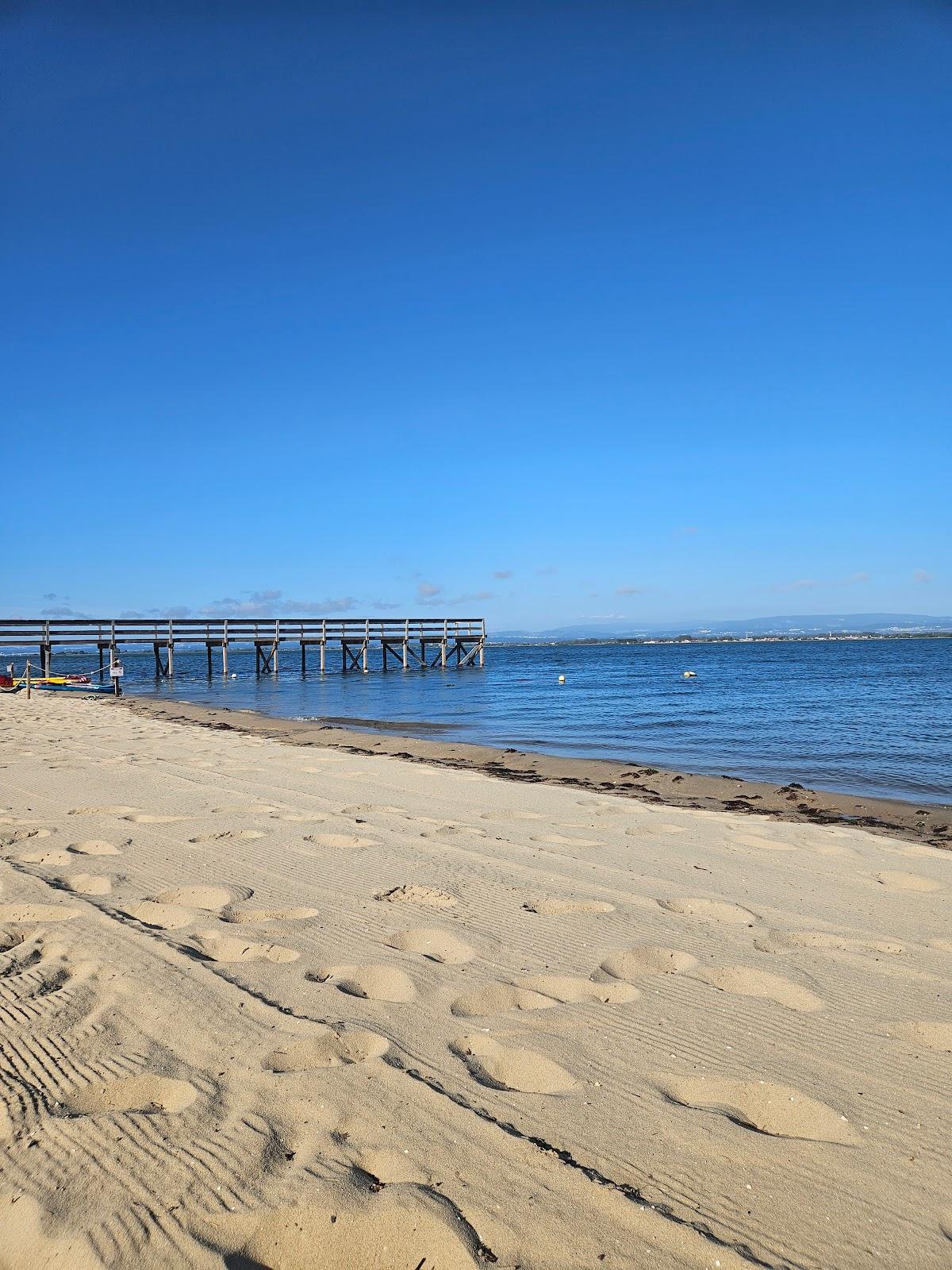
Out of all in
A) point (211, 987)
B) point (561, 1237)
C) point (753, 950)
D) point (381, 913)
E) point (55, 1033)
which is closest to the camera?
point (561, 1237)

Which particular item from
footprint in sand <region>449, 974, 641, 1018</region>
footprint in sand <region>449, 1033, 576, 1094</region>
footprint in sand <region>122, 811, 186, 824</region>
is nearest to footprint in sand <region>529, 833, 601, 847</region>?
footprint in sand <region>449, 974, 641, 1018</region>

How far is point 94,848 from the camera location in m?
4.79

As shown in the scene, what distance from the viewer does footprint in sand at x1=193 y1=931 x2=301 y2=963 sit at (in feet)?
10.5

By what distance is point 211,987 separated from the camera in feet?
9.47

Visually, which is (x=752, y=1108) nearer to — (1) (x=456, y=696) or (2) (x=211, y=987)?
(2) (x=211, y=987)

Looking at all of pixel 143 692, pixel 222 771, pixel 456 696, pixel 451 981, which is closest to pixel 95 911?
pixel 451 981

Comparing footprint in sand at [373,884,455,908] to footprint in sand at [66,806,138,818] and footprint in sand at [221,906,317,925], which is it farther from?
footprint in sand at [66,806,138,818]

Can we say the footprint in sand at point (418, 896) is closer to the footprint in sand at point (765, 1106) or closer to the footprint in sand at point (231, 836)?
the footprint in sand at point (231, 836)

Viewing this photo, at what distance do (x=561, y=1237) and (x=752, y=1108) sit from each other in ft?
2.59

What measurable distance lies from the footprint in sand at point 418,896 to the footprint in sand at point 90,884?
1.36 m

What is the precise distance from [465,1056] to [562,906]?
158 cm

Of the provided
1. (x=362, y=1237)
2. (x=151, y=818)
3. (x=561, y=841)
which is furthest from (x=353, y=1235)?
(x=151, y=818)

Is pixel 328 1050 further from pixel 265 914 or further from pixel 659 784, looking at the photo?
pixel 659 784

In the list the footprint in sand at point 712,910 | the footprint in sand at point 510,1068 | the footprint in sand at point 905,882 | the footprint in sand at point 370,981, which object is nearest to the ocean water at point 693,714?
the footprint in sand at point 905,882
